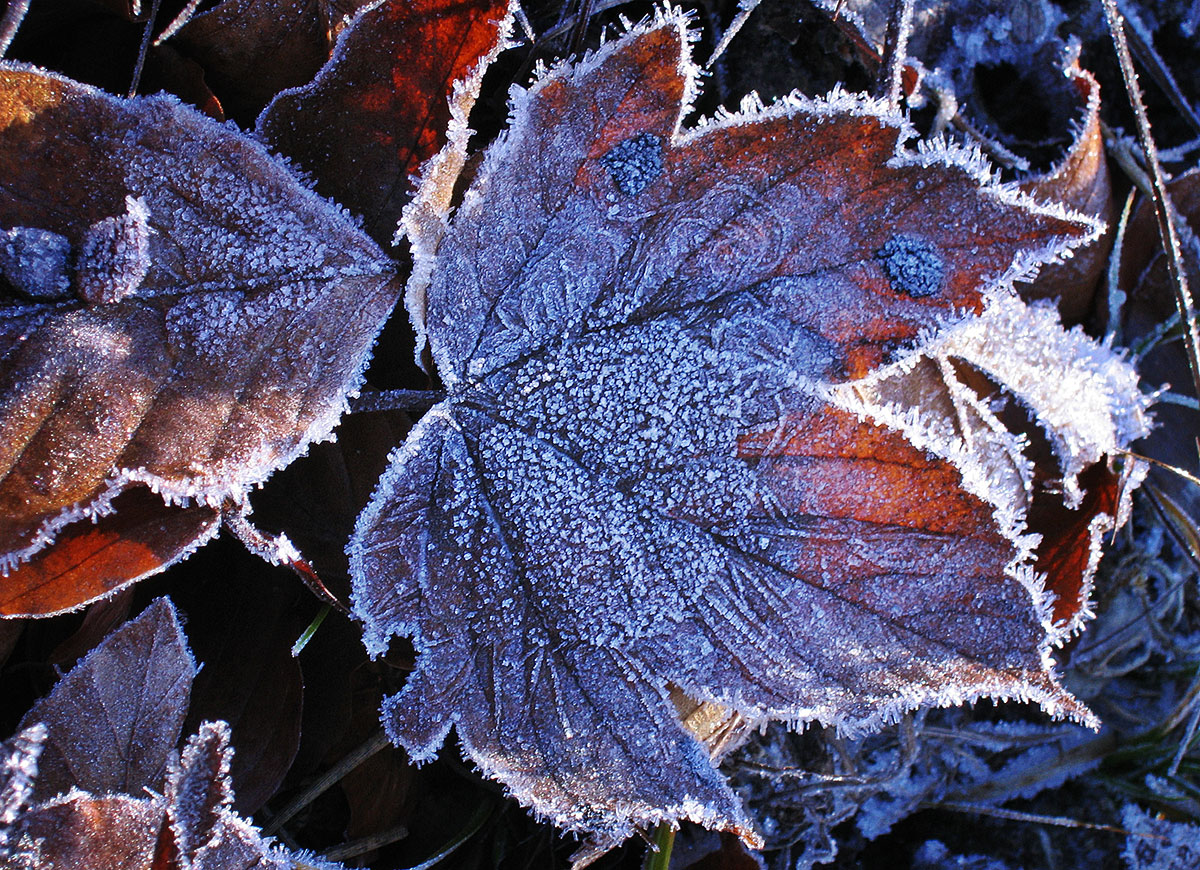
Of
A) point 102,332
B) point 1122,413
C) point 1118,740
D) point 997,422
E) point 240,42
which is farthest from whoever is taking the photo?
point 1118,740

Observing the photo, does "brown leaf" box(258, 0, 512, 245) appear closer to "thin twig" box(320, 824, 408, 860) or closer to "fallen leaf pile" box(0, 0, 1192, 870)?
"fallen leaf pile" box(0, 0, 1192, 870)

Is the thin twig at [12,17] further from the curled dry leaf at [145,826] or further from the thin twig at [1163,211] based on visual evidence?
the thin twig at [1163,211]

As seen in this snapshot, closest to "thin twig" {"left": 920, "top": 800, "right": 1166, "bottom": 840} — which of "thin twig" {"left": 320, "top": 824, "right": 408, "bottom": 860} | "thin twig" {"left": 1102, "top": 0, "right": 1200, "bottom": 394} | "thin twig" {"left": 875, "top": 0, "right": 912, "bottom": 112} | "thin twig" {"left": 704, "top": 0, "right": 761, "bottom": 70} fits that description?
"thin twig" {"left": 1102, "top": 0, "right": 1200, "bottom": 394}

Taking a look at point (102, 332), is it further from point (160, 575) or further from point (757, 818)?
point (757, 818)

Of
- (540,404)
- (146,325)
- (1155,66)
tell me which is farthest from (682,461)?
(1155,66)

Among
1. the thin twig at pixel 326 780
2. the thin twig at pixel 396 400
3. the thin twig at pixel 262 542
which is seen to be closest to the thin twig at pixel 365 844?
the thin twig at pixel 326 780

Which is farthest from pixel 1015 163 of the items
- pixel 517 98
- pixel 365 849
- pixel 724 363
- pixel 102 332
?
pixel 365 849

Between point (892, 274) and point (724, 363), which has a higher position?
point (892, 274)
